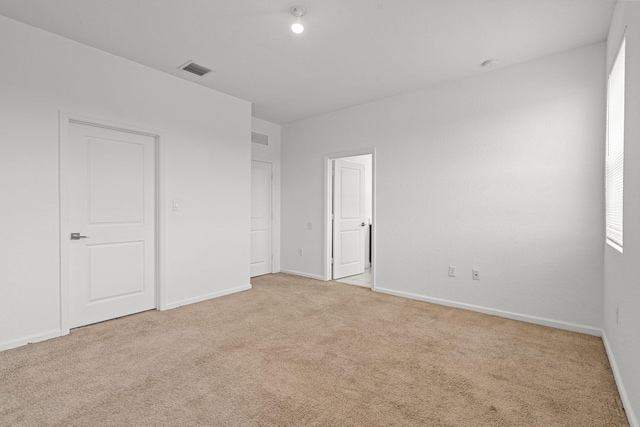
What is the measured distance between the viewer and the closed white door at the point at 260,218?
5449 mm

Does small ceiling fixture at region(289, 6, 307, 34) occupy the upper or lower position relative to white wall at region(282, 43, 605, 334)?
upper

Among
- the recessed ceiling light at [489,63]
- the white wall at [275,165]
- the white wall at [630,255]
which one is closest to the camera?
the white wall at [630,255]

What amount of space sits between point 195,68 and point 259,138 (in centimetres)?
201

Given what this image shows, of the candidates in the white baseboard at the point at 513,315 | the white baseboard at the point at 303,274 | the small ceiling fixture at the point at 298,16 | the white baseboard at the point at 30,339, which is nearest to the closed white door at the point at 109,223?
the white baseboard at the point at 30,339

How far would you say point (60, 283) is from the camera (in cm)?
290

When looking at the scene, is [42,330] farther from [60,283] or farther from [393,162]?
[393,162]

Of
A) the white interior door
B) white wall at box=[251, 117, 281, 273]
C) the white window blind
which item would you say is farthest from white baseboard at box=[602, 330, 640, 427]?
white wall at box=[251, 117, 281, 273]

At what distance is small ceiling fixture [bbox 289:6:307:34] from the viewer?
8.13 feet

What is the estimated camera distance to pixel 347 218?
555cm

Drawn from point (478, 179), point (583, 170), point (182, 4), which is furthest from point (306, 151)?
point (583, 170)

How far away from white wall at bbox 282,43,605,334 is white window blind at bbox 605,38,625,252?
25cm

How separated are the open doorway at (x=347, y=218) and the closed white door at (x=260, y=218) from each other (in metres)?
1.19

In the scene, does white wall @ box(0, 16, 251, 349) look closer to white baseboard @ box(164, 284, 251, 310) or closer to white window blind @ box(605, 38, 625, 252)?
white baseboard @ box(164, 284, 251, 310)

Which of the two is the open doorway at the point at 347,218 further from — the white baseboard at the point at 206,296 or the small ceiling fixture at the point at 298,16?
the small ceiling fixture at the point at 298,16
